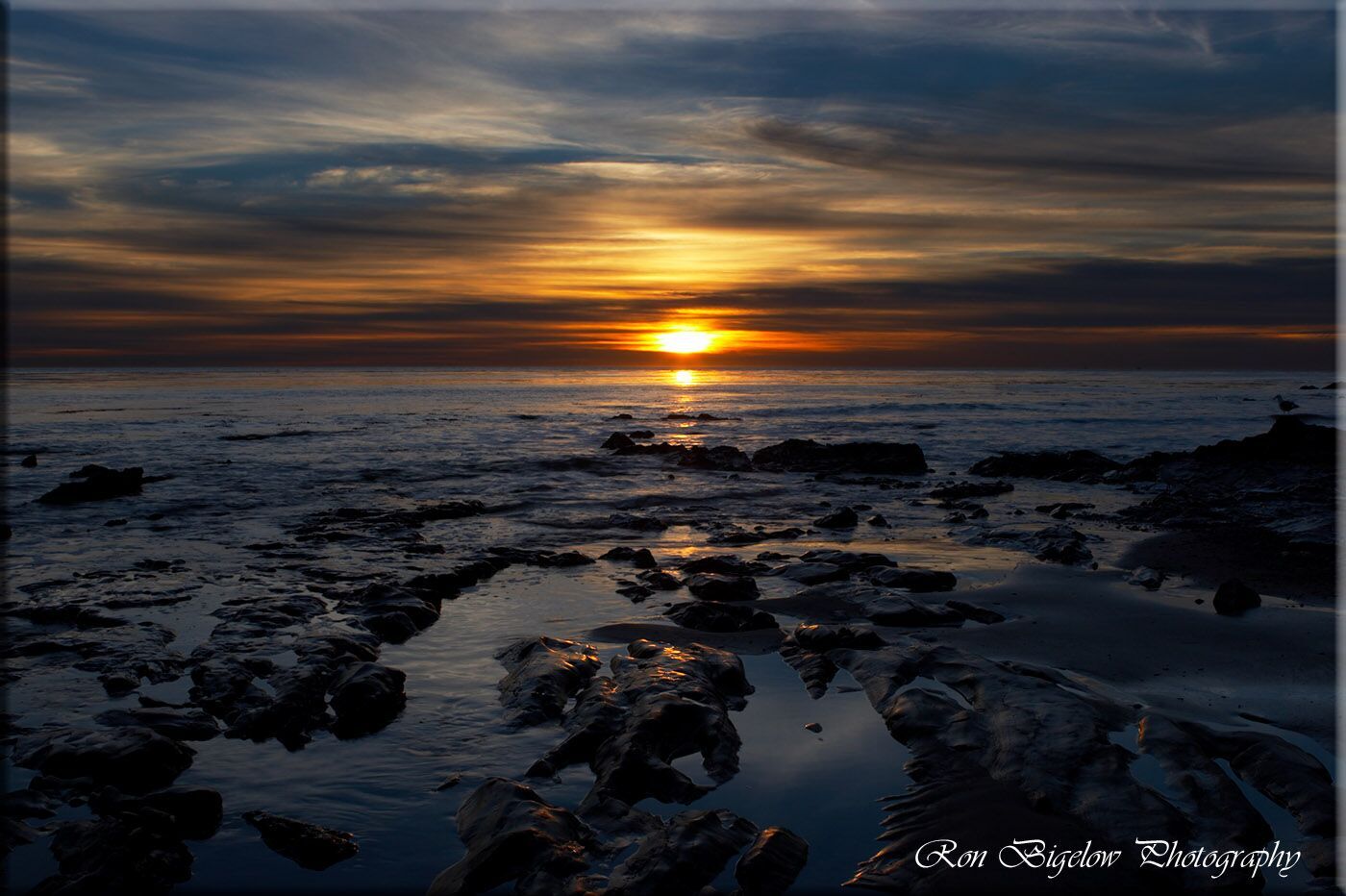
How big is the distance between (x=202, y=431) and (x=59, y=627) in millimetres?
28480

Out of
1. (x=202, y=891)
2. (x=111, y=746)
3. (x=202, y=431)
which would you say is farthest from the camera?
(x=202, y=431)

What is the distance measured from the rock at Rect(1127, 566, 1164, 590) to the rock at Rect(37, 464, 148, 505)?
19.0 metres

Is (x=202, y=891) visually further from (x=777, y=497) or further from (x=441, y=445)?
(x=441, y=445)

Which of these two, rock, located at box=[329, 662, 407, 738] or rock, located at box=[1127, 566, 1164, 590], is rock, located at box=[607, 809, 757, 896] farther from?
rock, located at box=[1127, 566, 1164, 590]

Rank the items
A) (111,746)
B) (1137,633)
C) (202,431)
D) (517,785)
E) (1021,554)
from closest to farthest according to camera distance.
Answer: (517,785) < (111,746) < (1137,633) < (1021,554) < (202,431)

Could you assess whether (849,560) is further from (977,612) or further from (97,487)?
(97,487)

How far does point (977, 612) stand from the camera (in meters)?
8.94

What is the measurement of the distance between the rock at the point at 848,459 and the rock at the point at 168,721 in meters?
19.7

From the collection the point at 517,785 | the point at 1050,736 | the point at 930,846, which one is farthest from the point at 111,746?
the point at 1050,736

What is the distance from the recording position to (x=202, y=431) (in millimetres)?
33844

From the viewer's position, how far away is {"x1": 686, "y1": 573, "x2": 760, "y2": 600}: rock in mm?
9812

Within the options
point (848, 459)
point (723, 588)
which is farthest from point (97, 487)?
point (848, 459)

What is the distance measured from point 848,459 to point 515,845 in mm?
21076

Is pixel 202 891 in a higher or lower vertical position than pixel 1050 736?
lower
